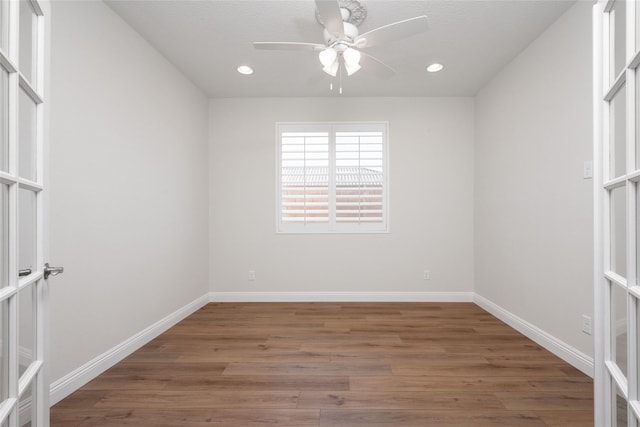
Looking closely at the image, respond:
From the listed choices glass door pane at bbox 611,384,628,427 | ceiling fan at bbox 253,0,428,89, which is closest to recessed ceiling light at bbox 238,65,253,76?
ceiling fan at bbox 253,0,428,89

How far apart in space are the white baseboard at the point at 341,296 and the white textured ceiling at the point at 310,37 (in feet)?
8.04

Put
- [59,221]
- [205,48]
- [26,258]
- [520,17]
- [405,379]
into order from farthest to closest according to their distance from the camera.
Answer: [205,48] → [520,17] → [405,379] → [59,221] → [26,258]

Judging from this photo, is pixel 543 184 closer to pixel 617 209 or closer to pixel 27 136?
pixel 617 209

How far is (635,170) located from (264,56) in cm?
273

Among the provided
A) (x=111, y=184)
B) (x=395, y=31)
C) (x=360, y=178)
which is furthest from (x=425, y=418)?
(x=360, y=178)

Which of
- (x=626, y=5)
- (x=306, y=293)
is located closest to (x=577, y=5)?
(x=626, y=5)

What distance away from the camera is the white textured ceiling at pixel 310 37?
220cm

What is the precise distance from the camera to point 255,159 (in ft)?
12.7

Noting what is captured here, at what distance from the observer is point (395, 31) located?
6.26 ft

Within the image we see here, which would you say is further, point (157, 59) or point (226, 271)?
point (226, 271)

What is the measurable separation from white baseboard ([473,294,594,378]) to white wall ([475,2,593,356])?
0.15 ft

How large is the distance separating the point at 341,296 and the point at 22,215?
3.22 metres

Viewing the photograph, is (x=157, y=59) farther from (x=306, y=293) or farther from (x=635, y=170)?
(x=635, y=170)

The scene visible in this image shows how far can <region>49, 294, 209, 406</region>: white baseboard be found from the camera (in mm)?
1780
